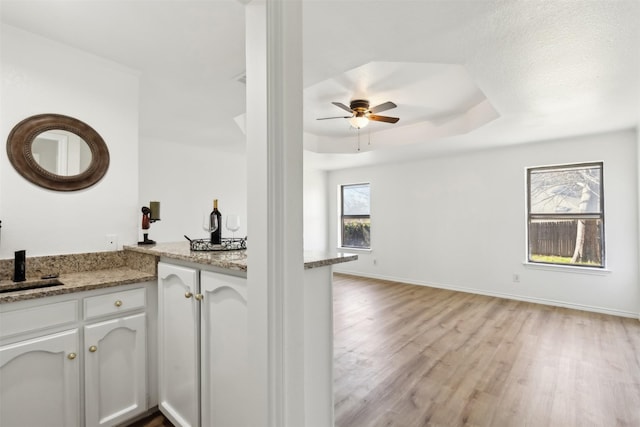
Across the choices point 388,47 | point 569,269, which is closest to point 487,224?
point 569,269

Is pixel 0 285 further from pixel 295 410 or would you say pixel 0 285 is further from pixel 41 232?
pixel 295 410

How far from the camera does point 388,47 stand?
5.98 feet

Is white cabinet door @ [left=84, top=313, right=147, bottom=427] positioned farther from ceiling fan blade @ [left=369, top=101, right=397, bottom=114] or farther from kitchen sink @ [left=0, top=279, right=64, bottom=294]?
ceiling fan blade @ [left=369, top=101, right=397, bottom=114]

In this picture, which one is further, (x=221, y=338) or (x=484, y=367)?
(x=484, y=367)

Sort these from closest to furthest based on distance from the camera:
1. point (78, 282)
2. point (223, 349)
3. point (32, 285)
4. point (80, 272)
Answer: point (223, 349) < point (32, 285) < point (78, 282) < point (80, 272)

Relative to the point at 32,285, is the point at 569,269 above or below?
below

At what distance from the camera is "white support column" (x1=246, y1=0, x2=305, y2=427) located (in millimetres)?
966

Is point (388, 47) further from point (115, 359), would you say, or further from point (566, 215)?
point (566, 215)

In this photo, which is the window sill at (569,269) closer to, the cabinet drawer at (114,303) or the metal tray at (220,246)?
the metal tray at (220,246)

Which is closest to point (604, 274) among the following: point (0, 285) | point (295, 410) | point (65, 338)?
point (295, 410)

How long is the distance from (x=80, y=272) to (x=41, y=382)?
2.20 feet

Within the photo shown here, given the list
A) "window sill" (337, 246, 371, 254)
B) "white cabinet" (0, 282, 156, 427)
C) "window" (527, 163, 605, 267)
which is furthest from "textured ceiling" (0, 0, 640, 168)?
"window sill" (337, 246, 371, 254)

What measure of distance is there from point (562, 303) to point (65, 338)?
5438mm

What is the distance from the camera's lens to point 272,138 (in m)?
0.97
